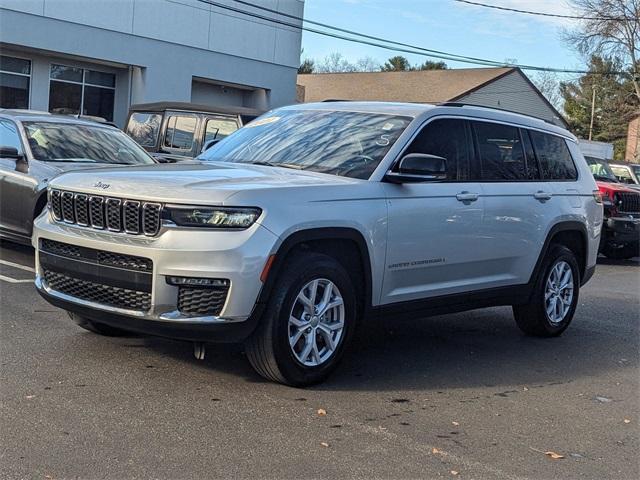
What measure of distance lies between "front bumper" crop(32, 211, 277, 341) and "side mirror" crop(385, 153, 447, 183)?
122 cm

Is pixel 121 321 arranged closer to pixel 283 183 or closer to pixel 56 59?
pixel 283 183

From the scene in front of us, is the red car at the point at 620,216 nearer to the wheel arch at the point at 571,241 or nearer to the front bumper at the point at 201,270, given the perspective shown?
the wheel arch at the point at 571,241

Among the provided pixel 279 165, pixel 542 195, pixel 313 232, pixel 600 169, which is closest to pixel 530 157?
pixel 542 195

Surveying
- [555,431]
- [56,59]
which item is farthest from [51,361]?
[56,59]

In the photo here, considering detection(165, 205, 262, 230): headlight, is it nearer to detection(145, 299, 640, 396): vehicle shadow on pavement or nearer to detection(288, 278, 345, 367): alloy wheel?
detection(288, 278, 345, 367): alloy wheel

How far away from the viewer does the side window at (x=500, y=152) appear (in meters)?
6.54

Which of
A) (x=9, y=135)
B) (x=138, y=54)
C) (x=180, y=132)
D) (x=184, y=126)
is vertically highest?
(x=138, y=54)

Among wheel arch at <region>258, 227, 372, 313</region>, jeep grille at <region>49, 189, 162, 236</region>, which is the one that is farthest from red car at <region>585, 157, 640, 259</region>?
jeep grille at <region>49, 189, 162, 236</region>

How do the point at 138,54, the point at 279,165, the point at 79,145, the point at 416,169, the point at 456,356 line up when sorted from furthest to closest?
the point at 138,54 → the point at 79,145 → the point at 456,356 → the point at 279,165 → the point at 416,169

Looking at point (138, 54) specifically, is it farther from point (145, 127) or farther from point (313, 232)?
point (313, 232)

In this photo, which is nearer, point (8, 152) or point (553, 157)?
point (553, 157)

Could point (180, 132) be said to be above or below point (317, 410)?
above

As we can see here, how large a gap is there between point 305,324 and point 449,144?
2.08 metres

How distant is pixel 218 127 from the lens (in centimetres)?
1252
